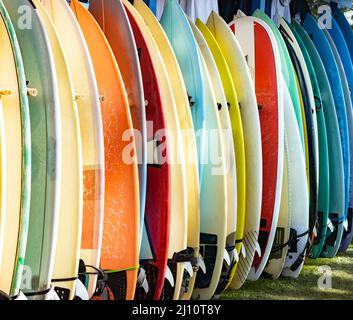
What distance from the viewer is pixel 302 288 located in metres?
3.62

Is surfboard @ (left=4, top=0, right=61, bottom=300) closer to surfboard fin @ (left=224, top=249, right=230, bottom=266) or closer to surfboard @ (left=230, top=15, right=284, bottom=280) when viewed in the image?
surfboard fin @ (left=224, top=249, right=230, bottom=266)

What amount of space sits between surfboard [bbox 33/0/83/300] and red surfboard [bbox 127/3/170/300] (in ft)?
1.49

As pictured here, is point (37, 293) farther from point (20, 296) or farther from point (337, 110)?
point (337, 110)

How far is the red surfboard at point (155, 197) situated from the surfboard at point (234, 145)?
42cm

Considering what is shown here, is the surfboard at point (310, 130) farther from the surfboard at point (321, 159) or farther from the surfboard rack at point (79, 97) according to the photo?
the surfboard rack at point (79, 97)

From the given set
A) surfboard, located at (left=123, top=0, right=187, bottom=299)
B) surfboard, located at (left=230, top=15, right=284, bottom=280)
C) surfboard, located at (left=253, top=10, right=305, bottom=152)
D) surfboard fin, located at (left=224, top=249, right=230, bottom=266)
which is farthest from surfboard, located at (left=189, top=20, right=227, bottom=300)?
surfboard, located at (left=253, top=10, right=305, bottom=152)

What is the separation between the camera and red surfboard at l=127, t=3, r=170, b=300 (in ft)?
9.40

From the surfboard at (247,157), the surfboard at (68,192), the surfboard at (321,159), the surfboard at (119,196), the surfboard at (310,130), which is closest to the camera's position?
the surfboard at (68,192)

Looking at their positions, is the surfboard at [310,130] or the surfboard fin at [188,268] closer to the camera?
the surfboard fin at [188,268]

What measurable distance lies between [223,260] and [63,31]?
3.82ft

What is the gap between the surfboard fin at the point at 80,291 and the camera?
8.30 ft

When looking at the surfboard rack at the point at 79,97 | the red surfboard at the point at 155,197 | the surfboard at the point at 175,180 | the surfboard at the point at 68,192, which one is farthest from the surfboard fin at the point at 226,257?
the surfboard rack at the point at 79,97
